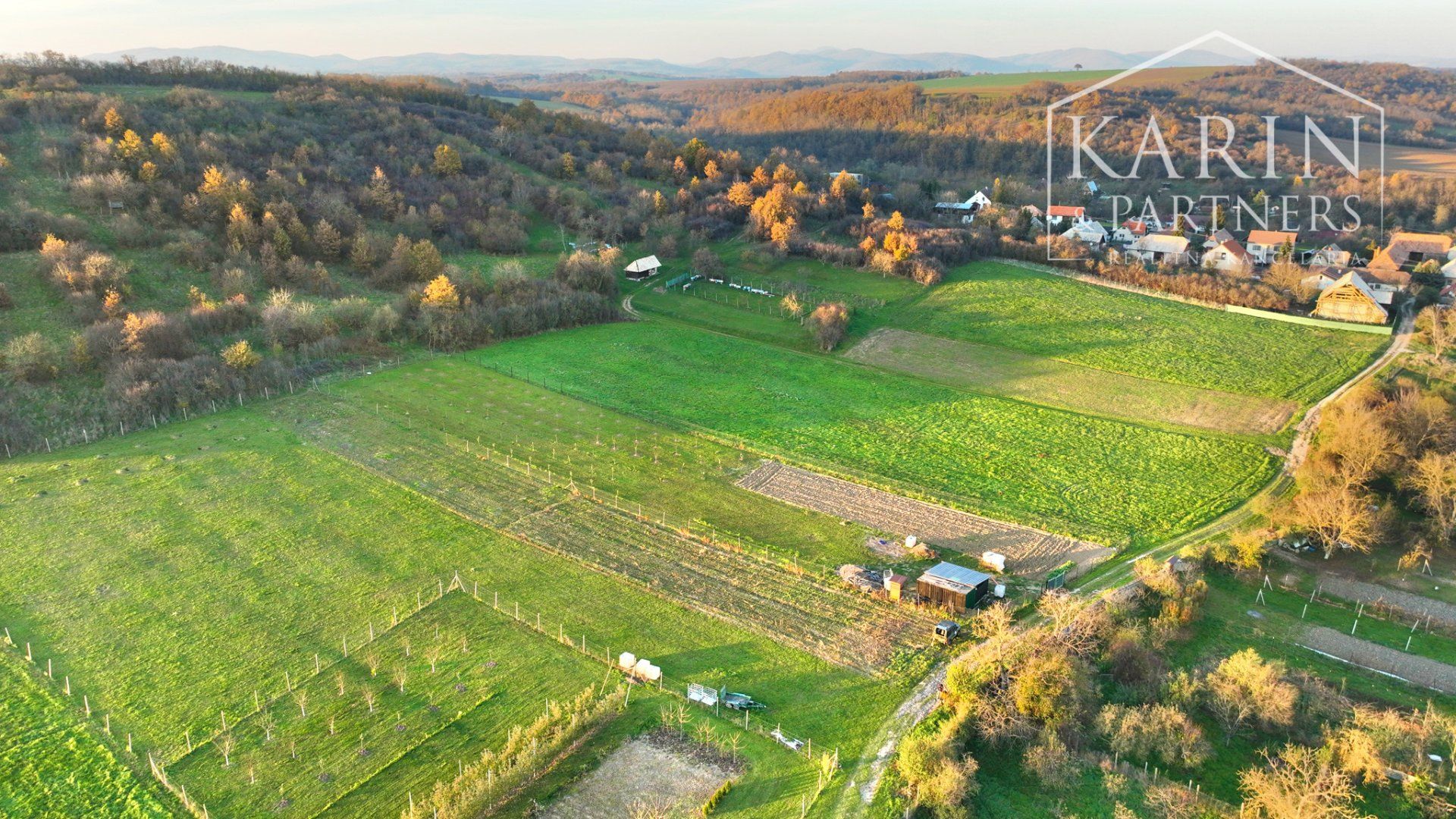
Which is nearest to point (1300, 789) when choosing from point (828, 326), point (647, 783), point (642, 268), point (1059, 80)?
point (647, 783)

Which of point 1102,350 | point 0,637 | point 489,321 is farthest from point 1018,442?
point 0,637

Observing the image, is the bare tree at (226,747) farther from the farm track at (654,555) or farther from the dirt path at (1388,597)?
the dirt path at (1388,597)

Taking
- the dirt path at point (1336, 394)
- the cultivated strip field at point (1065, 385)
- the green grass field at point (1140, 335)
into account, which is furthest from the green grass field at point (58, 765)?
the green grass field at point (1140, 335)

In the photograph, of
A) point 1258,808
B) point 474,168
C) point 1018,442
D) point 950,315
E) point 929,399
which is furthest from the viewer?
point 474,168

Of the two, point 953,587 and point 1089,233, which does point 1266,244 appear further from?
point 953,587

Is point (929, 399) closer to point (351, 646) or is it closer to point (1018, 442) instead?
point (1018, 442)

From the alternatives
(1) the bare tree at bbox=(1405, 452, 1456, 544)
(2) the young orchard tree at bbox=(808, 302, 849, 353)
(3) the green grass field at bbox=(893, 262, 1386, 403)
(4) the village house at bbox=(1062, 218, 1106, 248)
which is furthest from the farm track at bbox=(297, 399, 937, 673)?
(4) the village house at bbox=(1062, 218, 1106, 248)
